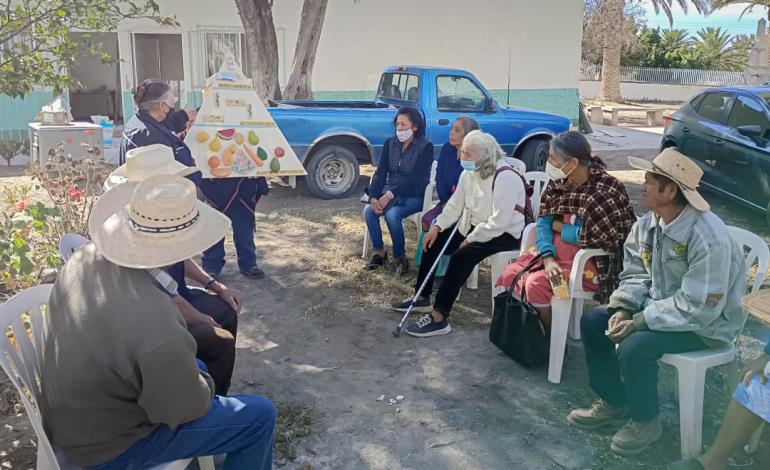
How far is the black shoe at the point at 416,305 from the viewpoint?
5.06m

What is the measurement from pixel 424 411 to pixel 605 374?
0.96 m

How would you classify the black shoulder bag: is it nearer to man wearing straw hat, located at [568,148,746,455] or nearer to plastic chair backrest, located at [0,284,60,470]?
man wearing straw hat, located at [568,148,746,455]

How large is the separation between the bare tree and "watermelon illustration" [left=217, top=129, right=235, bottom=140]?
16.8 feet

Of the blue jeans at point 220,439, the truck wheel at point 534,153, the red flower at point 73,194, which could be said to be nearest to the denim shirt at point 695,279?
the blue jeans at point 220,439

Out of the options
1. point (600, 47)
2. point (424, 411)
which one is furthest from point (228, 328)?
point (600, 47)

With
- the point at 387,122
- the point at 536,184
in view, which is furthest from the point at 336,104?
the point at 536,184

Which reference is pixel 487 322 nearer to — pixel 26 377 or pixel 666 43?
pixel 26 377

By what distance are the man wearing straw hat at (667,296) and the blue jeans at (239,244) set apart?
3.25 meters

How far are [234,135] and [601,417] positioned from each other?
3652mm

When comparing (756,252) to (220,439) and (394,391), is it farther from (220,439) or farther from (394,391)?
(220,439)

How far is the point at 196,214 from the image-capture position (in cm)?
240

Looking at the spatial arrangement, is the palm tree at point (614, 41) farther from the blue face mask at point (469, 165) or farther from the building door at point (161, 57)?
the blue face mask at point (469, 165)

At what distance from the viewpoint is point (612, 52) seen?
78.5ft

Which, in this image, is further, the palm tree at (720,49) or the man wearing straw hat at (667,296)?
the palm tree at (720,49)
